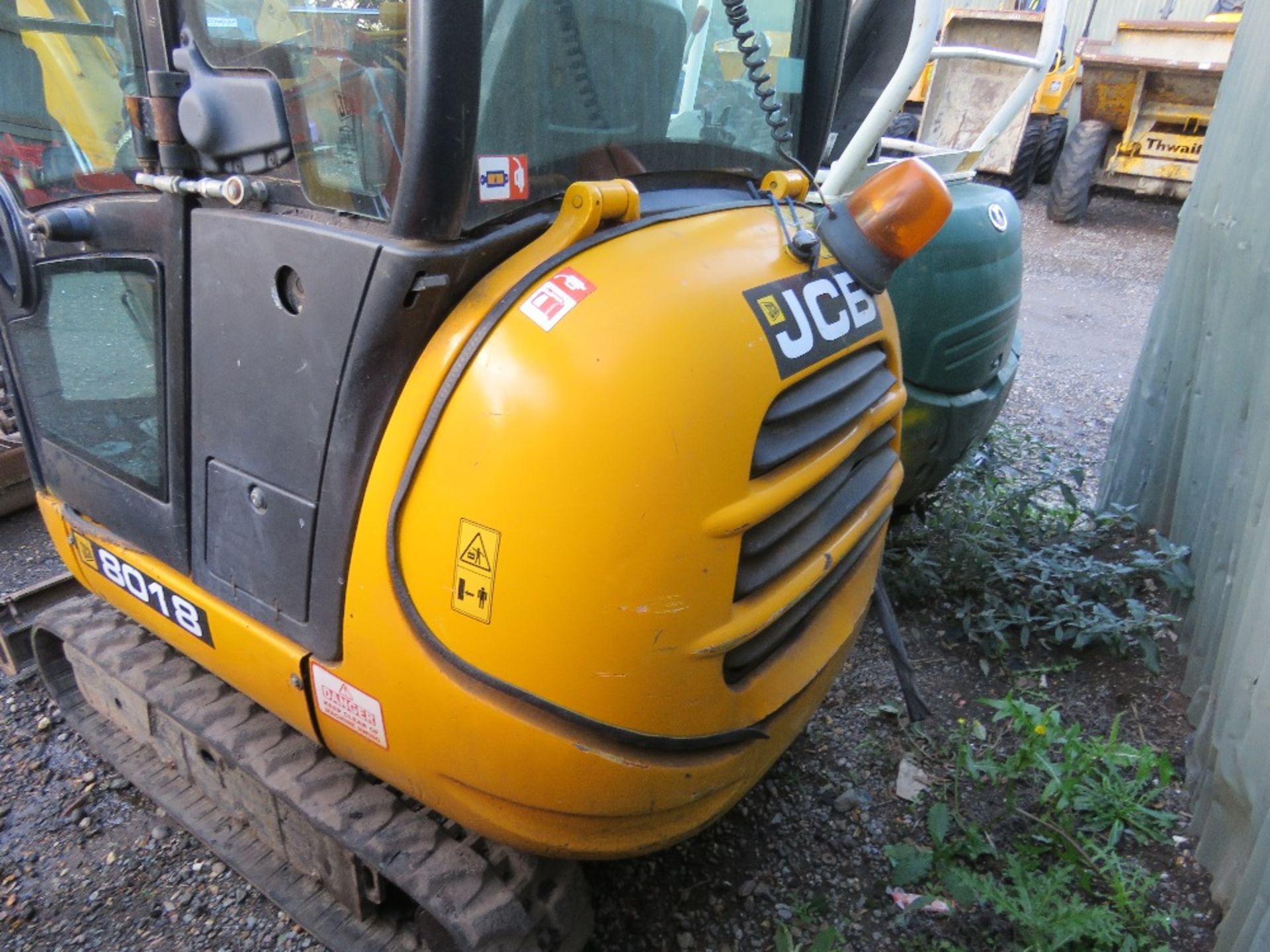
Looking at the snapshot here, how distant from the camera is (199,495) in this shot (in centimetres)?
181

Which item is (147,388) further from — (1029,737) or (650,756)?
(1029,737)

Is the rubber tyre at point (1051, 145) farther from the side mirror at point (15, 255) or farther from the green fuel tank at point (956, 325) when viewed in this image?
the side mirror at point (15, 255)

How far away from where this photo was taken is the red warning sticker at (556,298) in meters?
1.41

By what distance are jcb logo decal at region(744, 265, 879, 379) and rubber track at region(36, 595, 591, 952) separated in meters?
1.10

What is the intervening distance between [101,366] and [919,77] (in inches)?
96.8

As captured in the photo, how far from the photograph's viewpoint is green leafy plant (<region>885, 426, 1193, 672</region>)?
3092mm

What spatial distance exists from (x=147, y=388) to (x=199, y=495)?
0.95 feet

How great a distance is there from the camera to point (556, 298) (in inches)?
56.2

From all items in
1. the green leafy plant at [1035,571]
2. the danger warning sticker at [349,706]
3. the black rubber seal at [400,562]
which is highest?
the black rubber seal at [400,562]

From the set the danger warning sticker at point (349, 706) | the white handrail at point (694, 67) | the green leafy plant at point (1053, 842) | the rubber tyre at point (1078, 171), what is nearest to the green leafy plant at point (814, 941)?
the green leafy plant at point (1053, 842)

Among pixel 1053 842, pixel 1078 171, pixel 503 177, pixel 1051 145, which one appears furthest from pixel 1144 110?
pixel 503 177

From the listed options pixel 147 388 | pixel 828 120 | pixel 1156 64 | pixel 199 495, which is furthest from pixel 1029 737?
pixel 1156 64

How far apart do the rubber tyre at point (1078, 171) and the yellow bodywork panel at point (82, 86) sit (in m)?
9.79

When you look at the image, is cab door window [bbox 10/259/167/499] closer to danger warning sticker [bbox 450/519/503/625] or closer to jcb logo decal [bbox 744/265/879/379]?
danger warning sticker [bbox 450/519/503/625]
